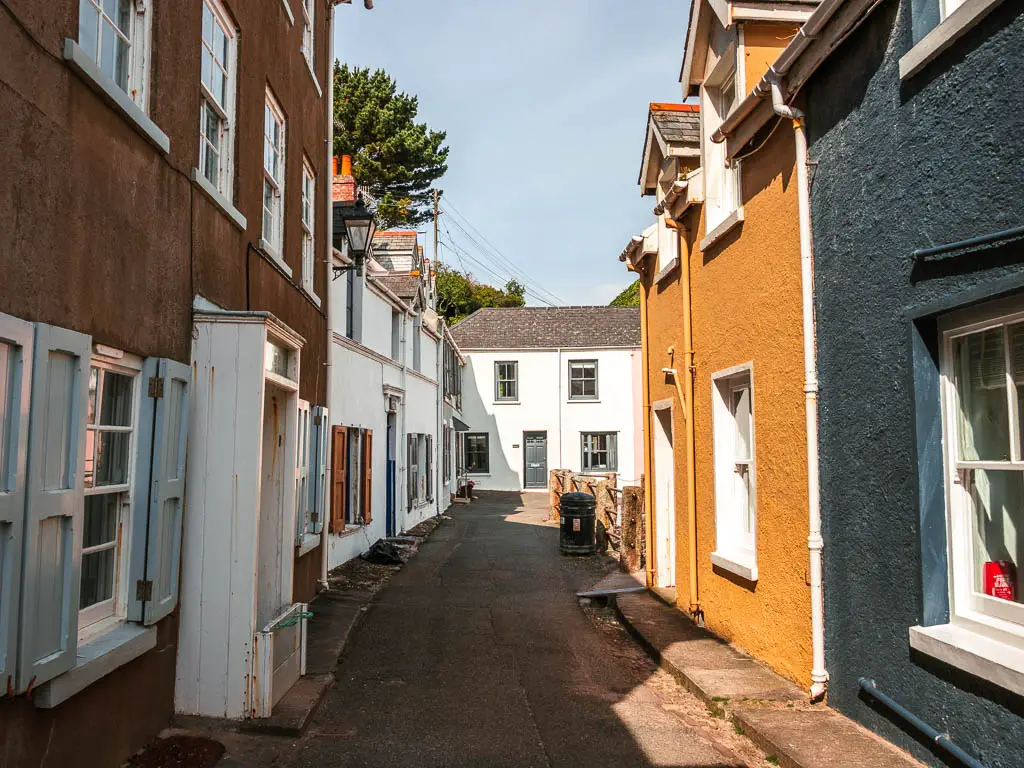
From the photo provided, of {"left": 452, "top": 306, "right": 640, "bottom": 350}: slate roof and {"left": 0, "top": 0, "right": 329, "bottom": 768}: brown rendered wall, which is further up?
{"left": 452, "top": 306, "right": 640, "bottom": 350}: slate roof

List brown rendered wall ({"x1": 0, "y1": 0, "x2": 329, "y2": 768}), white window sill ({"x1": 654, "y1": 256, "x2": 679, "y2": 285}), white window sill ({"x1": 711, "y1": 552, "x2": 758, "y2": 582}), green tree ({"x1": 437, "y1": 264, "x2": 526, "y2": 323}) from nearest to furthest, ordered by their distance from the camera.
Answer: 1. brown rendered wall ({"x1": 0, "y1": 0, "x2": 329, "y2": 768})
2. white window sill ({"x1": 711, "y1": 552, "x2": 758, "y2": 582})
3. white window sill ({"x1": 654, "y1": 256, "x2": 679, "y2": 285})
4. green tree ({"x1": 437, "y1": 264, "x2": 526, "y2": 323})

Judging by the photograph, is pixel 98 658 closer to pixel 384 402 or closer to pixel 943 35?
pixel 943 35

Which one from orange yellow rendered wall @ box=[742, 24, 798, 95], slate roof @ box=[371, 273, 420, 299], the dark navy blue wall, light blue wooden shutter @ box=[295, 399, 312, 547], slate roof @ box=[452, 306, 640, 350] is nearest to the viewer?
the dark navy blue wall

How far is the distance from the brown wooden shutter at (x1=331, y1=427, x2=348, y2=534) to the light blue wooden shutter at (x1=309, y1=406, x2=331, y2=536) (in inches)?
85.4

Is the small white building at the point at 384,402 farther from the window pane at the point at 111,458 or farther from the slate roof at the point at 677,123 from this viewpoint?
the window pane at the point at 111,458

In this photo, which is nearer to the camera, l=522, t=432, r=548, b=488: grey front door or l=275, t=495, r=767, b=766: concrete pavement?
l=275, t=495, r=767, b=766: concrete pavement

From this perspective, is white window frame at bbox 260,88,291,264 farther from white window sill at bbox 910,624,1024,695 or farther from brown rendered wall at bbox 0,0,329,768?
white window sill at bbox 910,624,1024,695

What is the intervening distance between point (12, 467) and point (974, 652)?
14.9 ft

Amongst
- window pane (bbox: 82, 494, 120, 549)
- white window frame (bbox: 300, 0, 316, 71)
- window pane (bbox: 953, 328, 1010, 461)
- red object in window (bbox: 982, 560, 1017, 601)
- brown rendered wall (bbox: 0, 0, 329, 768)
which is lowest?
red object in window (bbox: 982, 560, 1017, 601)

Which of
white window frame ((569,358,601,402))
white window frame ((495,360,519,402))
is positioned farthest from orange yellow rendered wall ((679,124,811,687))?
white window frame ((495,360,519,402))

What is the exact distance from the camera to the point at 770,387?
692 centimetres

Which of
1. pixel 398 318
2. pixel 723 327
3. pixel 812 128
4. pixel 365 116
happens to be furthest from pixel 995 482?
pixel 365 116

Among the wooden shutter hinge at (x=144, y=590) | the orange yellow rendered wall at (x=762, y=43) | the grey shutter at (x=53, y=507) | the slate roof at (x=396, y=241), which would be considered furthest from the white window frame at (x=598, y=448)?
the grey shutter at (x=53, y=507)

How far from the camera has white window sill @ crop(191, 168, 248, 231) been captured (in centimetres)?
618
